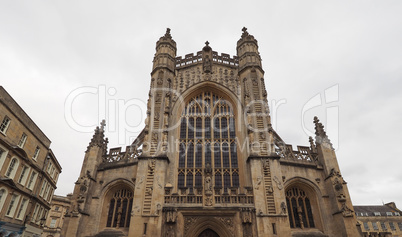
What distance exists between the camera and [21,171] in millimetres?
17906

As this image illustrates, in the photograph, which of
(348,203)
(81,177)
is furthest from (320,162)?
(81,177)

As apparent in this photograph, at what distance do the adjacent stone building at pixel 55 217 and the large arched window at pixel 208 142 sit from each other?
36.0 metres

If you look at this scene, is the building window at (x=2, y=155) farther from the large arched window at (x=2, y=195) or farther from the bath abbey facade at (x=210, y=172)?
the bath abbey facade at (x=210, y=172)

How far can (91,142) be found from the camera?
62.4 ft

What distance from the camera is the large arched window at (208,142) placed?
17375 mm

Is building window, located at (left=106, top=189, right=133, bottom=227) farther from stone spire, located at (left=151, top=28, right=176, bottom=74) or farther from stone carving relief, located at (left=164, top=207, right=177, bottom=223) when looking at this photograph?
stone spire, located at (left=151, top=28, right=176, bottom=74)

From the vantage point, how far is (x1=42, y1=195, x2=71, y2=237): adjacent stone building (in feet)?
138

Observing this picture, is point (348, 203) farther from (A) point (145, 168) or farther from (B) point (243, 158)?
(A) point (145, 168)

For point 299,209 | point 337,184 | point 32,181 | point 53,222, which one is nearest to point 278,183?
point 299,209

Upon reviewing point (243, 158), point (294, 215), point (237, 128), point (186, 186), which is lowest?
point (294, 215)

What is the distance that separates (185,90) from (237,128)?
A: 5853 millimetres

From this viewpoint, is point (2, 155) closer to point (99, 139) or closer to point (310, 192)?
point (99, 139)

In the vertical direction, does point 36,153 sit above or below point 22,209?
above

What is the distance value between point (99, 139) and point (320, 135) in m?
18.5
